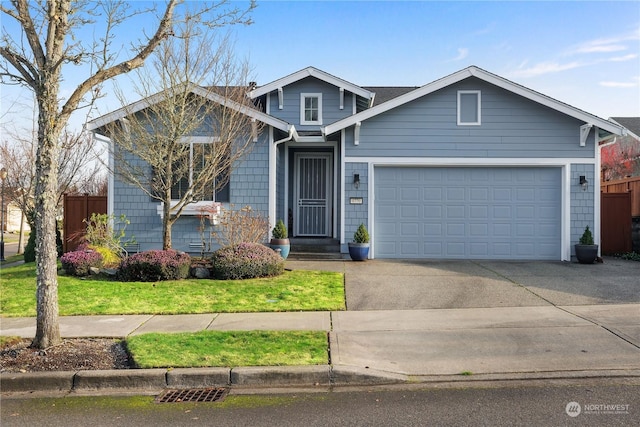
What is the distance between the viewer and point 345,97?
15.9 metres

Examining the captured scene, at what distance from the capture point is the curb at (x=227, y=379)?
17.2ft

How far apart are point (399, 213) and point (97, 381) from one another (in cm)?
955

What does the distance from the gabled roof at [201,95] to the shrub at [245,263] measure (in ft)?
11.0

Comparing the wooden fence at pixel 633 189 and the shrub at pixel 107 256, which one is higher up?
the wooden fence at pixel 633 189

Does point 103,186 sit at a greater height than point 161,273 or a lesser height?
greater

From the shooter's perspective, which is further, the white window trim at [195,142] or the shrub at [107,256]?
the shrub at [107,256]

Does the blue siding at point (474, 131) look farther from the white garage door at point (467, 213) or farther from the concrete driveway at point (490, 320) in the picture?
the concrete driveway at point (490, 320)

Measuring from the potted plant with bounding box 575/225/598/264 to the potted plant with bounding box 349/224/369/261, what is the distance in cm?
540

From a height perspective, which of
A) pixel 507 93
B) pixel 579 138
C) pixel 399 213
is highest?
pixel 507 93

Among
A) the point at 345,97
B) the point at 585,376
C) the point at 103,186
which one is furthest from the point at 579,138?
the point at 103,186

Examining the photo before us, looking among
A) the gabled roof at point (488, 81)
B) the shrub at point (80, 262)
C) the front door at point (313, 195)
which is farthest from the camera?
the front door at point (313, 195)

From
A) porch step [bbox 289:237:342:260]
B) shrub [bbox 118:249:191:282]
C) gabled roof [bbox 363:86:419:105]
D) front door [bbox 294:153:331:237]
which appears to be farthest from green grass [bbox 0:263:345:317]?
gabled roof [bbox 363:86:419:105]

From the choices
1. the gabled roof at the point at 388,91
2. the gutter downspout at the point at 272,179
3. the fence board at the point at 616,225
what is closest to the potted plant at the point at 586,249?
the fence board at the point at 616,225

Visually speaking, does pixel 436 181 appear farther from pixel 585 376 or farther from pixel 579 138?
pixel 585 376
